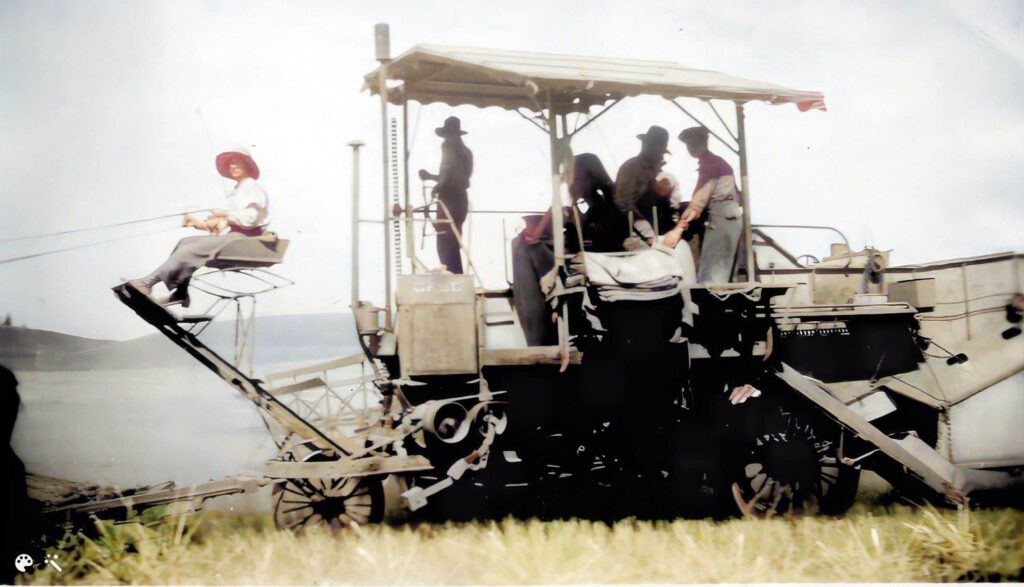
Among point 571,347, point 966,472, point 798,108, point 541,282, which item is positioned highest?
point 798,108

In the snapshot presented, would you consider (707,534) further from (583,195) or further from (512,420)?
(583,195)

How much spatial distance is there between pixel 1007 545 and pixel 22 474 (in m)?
7.16

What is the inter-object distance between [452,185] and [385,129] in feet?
3.14

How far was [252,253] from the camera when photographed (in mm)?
6324

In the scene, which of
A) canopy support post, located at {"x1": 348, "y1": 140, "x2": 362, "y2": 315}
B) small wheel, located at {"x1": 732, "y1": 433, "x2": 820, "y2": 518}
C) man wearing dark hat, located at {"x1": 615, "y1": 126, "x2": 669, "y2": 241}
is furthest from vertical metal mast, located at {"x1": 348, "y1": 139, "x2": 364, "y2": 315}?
small wheel, located at {"x1": 732, "y1": 433, "x2": 820, "y2": 518}

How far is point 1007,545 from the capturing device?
616 cm

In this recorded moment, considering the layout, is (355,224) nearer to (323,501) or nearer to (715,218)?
(323,501)

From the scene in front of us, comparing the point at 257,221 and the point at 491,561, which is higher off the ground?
the point at 257,221

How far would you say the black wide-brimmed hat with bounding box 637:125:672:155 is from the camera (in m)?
7.50

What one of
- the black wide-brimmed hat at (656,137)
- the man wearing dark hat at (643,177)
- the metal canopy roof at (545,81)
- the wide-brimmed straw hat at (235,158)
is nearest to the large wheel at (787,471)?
the man wearing dark hat at (643,177)

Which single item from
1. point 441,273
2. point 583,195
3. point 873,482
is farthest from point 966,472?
point 441,273

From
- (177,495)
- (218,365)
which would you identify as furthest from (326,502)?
(218,365)

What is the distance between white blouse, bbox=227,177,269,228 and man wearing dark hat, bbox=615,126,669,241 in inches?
119

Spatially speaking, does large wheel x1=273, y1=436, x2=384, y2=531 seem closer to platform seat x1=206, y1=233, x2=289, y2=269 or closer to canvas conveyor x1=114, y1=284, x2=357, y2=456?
canvas conveyor x1=114, y1=284, x2=357, y2=456
